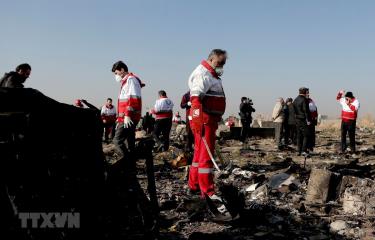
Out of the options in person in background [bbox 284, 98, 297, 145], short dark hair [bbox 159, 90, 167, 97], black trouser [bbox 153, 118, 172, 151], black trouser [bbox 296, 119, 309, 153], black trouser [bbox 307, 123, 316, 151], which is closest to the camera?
black trouser [bbox 296, 119, 309, 153]

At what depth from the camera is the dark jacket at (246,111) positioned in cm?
1576

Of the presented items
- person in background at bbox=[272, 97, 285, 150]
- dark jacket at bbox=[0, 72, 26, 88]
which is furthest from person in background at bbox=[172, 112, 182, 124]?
dark jacket at bbox=[0, 72, 26, 88]

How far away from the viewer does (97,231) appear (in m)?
2.50

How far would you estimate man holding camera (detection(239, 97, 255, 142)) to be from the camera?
15.7 meters

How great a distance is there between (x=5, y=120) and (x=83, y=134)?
473mm

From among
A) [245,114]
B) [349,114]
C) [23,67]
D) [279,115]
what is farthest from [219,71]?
[245,114]

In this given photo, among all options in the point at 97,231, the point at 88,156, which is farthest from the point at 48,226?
the point at 88,156

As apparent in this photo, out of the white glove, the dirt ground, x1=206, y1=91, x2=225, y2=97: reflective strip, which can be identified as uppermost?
x1=206, y1=91, x2=225, y2=97: reflective strip

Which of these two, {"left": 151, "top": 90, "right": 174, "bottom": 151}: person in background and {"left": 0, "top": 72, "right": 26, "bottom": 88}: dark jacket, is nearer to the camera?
{"left": 0, "top": 72, "right": 26, "bottom": 88}: dark jacket

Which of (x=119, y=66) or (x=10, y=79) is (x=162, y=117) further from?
(x=10, y=79)

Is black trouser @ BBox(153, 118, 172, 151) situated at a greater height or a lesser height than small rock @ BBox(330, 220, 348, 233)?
greater

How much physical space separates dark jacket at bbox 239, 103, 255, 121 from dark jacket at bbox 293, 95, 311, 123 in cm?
382

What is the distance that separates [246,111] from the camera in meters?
15.8

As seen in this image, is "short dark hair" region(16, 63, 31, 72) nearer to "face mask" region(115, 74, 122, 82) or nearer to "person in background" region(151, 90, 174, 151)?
"face mask" region(115, 74, 122, 82)
